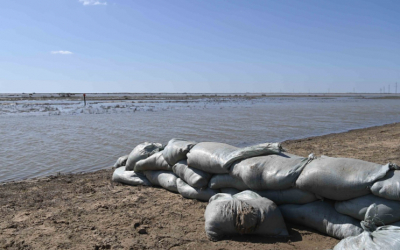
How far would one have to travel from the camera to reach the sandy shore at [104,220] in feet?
10.6

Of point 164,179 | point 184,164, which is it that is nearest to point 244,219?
point 184,164

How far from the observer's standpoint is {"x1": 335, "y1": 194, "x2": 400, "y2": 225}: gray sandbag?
Answer: 2.84m

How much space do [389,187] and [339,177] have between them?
17.1 inches

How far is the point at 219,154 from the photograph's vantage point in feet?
13.6

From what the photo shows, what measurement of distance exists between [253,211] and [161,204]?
156cm

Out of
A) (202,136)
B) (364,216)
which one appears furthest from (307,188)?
(202,136)

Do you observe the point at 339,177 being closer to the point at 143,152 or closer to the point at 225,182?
the point at 225,182

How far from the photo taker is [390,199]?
286cm

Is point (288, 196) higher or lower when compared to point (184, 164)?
lower

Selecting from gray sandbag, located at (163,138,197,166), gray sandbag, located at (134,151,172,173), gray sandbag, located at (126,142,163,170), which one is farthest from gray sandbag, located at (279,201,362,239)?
gray sandbag, located at (126,142,163,170)

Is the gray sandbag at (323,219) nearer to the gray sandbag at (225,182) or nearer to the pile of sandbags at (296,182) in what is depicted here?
the pile of sandbags at (296,182)

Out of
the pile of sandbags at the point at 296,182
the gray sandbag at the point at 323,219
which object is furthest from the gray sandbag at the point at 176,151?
the gray sandbag at the point at 323,219

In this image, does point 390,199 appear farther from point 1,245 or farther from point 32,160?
point 32,160

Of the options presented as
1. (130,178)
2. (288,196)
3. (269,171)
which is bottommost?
(130,178)
